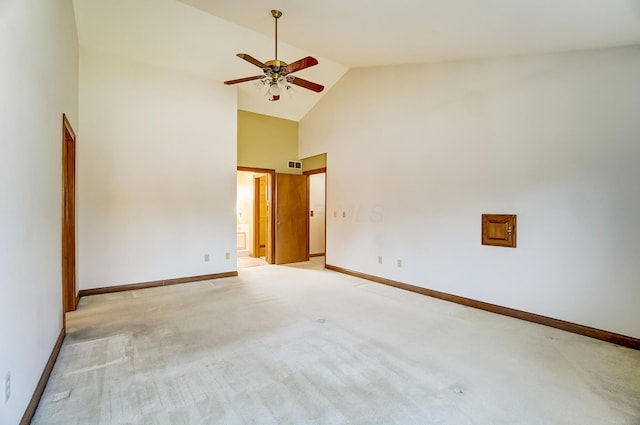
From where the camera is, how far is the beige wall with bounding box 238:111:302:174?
629 cm

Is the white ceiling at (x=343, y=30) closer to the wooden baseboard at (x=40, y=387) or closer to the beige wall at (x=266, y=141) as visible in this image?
the beige wall at (x=266, y=141)

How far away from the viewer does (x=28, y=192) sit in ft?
6.16

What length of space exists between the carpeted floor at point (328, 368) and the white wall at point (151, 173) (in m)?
0.98

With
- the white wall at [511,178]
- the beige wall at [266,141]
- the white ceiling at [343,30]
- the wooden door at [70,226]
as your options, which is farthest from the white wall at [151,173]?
the white wall at [511,178]

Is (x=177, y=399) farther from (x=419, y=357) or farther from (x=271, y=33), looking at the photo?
(x=271, y=33)

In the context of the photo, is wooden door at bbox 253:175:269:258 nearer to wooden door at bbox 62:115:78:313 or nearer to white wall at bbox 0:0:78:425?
A: wooden door at bbox 62:115:78:313

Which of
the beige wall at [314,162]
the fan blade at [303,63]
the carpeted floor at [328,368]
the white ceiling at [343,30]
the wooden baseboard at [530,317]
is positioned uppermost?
the white ceiling at [343,30]

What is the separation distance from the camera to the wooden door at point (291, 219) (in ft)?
22.2

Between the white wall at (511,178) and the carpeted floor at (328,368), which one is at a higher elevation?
the white wall at (511,178)

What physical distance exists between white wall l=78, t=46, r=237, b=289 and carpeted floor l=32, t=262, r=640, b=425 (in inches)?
38.6

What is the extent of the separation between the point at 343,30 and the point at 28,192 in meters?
3.41

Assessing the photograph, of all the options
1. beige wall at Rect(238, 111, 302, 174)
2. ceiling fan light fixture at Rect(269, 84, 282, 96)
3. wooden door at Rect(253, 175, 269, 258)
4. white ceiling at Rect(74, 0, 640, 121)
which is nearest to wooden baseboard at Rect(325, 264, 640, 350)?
white ceiling at Rect(74, 0, 640, 121)

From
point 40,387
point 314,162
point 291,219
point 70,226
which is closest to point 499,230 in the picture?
point 314,162


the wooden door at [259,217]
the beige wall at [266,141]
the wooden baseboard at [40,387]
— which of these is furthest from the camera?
the wooden door at [259,217]
